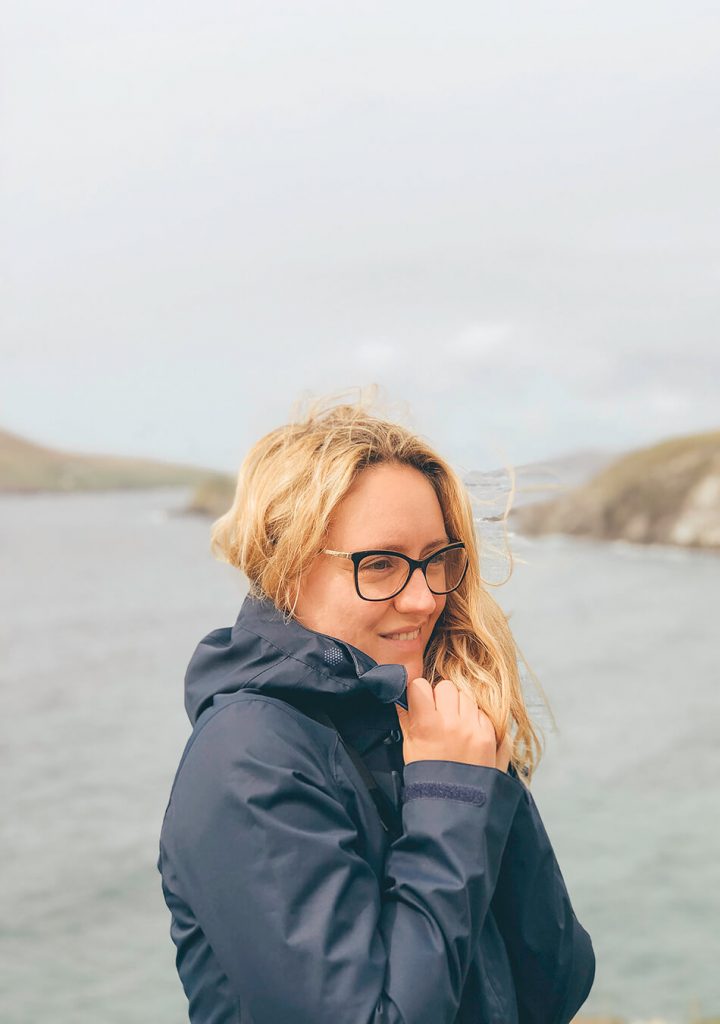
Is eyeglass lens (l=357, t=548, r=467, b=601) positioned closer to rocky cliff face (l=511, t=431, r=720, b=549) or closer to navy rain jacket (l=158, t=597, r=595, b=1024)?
navy rain jacket (l=158, t=597, r=595, b=1024)

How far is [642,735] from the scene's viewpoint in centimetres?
5238

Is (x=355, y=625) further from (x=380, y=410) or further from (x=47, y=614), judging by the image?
(x=47, y=614)

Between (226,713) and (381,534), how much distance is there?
0.53 meters

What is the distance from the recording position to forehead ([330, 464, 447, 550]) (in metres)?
2.26

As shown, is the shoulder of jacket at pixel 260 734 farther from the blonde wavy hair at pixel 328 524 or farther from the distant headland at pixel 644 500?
the distant headland at pixel 644 500

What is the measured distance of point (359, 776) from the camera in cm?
210

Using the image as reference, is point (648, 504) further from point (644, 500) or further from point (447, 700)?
point (447, 700)

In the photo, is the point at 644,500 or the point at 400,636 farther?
the point at 644,500

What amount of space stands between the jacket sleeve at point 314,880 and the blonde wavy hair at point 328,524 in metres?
0.30

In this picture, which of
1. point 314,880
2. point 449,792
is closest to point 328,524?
point 449,792

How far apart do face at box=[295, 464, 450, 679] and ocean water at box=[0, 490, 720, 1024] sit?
56 centimetres

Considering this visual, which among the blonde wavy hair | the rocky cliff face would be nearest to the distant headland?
the rocky cliff face

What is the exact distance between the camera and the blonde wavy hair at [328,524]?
2.24 m

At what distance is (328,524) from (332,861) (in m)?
0.72
